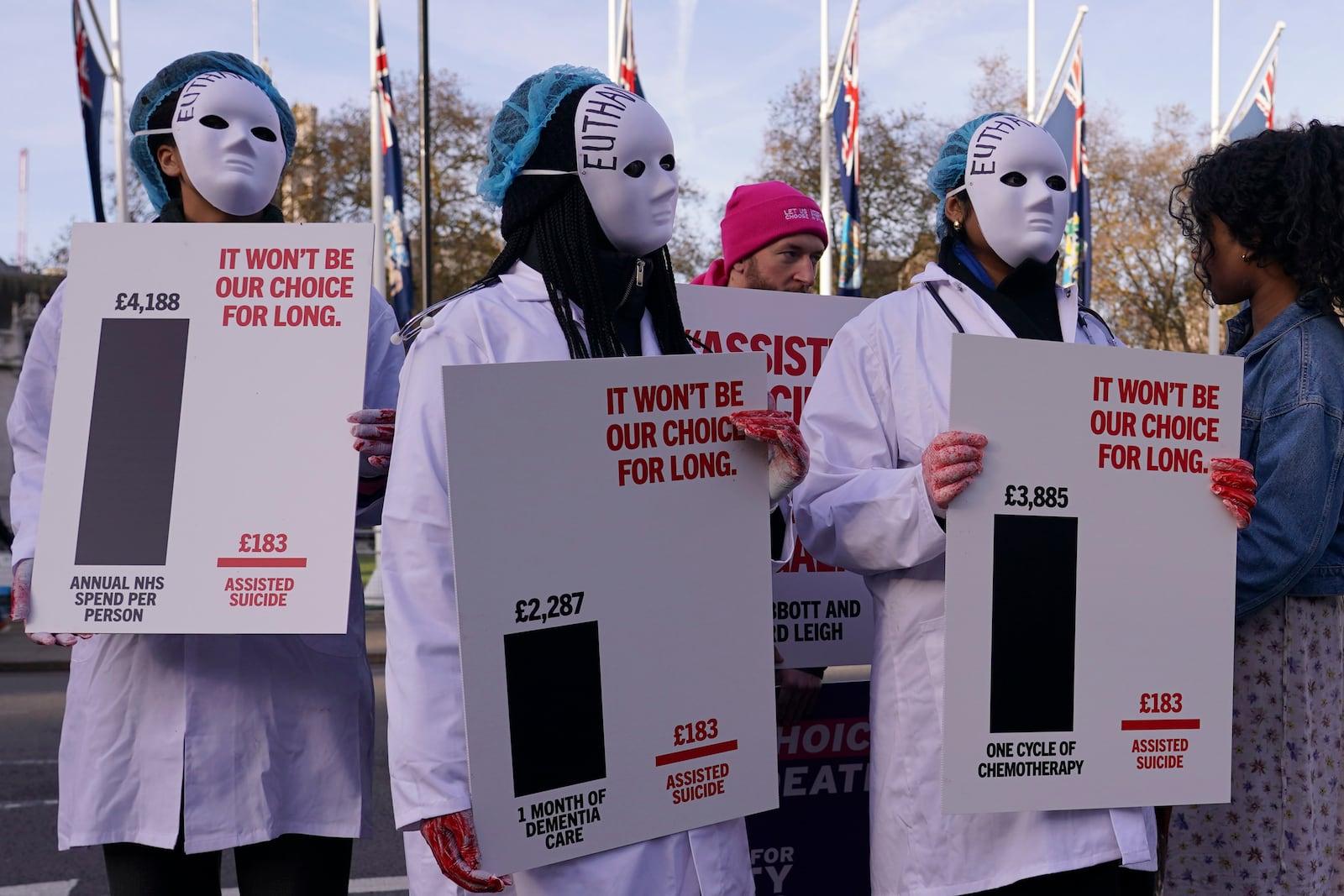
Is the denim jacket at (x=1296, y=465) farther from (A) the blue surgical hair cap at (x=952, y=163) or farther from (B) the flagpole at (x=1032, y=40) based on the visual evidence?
(B) the flagpole at (x=1032, y=40)

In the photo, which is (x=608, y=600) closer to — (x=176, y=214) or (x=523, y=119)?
(x=523, y=119)

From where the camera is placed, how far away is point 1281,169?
A: 9.18ft

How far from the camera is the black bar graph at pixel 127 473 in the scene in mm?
2508

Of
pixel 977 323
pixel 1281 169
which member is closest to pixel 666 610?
pixel 977 323

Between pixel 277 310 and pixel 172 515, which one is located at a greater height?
pixel 277 310

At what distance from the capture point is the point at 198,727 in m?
2.62

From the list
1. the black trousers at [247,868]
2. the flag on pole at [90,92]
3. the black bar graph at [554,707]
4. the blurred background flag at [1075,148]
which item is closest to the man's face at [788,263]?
the black trousers at [247,868]

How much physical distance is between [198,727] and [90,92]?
15438mm

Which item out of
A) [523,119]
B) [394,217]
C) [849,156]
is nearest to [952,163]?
[523,119]

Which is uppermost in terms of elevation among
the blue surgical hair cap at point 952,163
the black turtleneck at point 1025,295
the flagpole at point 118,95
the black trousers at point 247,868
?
the flagpole at point 118,95

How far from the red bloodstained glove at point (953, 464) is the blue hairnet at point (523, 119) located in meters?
0.89

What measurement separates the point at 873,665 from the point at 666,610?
0.65m

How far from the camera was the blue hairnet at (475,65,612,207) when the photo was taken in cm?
226

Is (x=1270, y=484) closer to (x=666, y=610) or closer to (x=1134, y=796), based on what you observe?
(x=1134, y=796)
